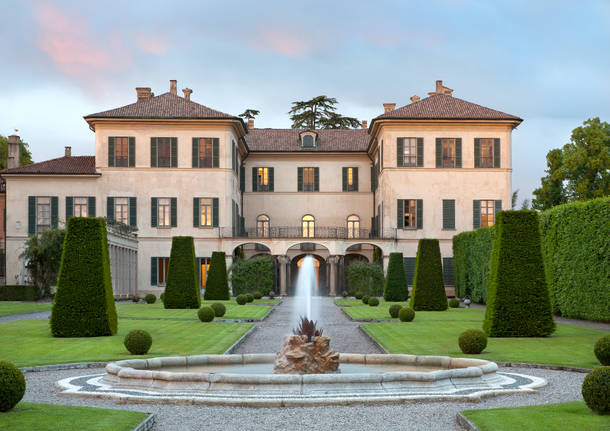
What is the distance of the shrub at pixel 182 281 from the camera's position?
1136 inches

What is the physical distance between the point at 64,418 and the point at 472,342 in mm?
8353

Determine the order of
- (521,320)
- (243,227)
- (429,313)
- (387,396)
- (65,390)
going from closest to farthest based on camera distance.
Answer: (387,396) → (65,390) → (521,320) → (429,313) → (243,227)

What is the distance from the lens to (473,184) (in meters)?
43.4

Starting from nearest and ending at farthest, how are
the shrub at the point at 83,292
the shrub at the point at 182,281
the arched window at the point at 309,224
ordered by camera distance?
the shrub at the point at 83,292, the shrub at the point at 182,281, the arched window at the point at 309,224

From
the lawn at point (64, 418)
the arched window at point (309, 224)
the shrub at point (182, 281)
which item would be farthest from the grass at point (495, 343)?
the arched window at point (309, 224)

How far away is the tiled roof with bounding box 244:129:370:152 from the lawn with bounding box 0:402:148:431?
137 feet

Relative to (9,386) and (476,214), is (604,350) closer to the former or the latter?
(9,386)

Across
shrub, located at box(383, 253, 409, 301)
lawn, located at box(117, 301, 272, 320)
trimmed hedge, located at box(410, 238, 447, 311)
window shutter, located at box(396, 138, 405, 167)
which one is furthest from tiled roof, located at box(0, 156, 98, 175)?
trimmed hedge, located at box(410, 238, 447, 311)

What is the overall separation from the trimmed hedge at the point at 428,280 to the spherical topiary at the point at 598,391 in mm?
19662

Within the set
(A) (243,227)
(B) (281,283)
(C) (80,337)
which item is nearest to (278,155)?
(A) (243,227)

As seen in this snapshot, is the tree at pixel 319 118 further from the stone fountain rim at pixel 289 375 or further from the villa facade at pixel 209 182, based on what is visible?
the stone fountain rim at pixel 289 375

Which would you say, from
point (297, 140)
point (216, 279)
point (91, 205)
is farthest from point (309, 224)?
point (216, 279)

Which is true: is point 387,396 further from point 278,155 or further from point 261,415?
point 278,155

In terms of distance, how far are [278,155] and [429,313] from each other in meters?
25.1
